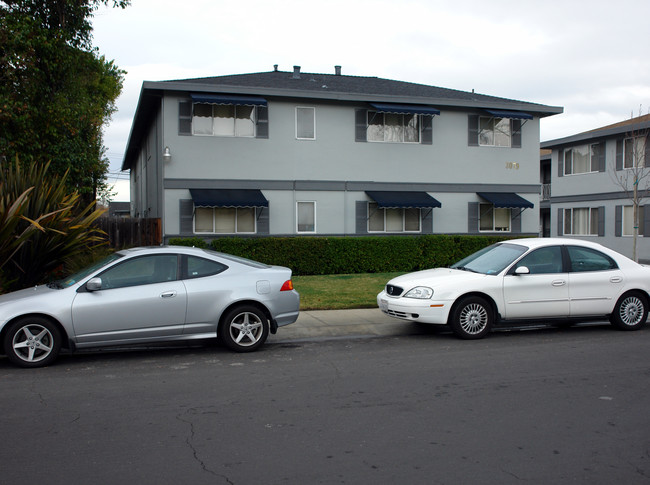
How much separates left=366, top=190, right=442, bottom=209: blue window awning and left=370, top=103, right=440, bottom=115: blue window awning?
110 inches

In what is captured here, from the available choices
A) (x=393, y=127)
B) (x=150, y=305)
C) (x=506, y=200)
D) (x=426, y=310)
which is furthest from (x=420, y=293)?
(x=506, y=200)

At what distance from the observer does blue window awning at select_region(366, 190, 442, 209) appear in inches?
814

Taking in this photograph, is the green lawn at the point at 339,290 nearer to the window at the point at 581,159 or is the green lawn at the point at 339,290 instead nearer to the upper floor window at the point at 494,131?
the upper floor window at the point at 494,131

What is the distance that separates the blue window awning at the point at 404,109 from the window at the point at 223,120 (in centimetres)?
419

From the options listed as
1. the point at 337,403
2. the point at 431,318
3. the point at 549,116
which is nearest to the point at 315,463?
the point at 337,403

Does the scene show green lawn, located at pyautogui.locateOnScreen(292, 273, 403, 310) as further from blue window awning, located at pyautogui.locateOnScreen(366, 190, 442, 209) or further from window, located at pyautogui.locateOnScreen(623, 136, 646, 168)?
window, located at pyautogui.locateOnScreen(623, 136, 646, 168)

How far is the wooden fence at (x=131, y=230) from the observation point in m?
18.8

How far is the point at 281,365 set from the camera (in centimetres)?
761

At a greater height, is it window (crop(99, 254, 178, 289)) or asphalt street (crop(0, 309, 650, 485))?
window (crop(99, 254, 178, 289))

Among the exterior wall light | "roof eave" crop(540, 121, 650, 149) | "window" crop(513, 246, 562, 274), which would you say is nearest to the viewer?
"window" crop(513, 246, 562, 274)

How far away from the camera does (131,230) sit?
19281mm

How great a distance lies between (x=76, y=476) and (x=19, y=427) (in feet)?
4.56

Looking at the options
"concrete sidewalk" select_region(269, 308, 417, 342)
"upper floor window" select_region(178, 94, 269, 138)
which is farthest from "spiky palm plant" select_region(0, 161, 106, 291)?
"upper floor window" select_region(178, 94, 269, 138)

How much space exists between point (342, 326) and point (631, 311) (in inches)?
183
